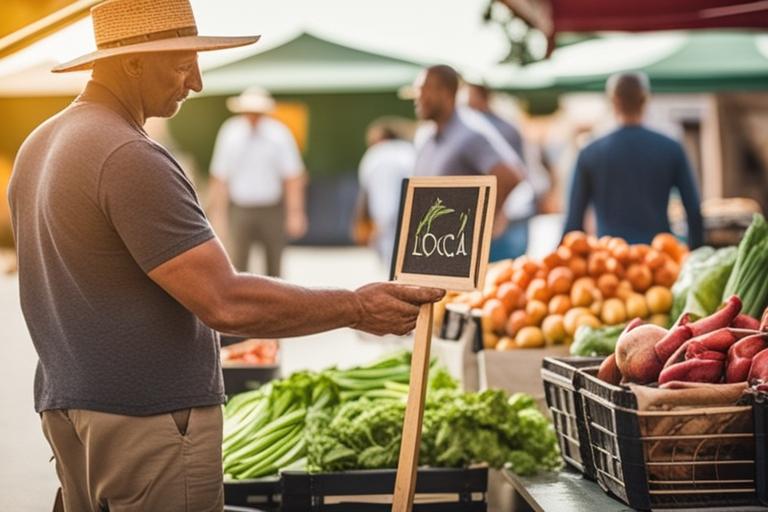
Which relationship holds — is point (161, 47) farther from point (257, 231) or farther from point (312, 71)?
point (312, 71)

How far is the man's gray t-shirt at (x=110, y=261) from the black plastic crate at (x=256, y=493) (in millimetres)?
1632

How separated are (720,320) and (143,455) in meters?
1.92

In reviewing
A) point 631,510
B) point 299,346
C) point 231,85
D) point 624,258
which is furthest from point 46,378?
point 231,85

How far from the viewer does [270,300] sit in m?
3.57

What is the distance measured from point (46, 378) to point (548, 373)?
1921mm

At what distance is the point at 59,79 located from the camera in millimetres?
18094

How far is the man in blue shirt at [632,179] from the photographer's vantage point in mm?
8305

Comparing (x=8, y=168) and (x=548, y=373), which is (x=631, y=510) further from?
(x=8, y=168)

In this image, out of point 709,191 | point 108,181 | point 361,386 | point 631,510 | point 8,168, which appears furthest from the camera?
point 8,168

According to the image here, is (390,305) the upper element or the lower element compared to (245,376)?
upper

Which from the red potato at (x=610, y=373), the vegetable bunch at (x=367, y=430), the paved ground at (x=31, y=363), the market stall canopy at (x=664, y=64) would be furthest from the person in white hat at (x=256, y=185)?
the red potato at (x=610, y=373)

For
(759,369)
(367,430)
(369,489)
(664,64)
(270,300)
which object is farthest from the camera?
(664,64)

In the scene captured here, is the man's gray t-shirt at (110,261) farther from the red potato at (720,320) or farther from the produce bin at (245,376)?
the produce bin at (245,376)

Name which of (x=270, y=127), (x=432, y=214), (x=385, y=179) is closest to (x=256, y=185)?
(x=270, y=127)
